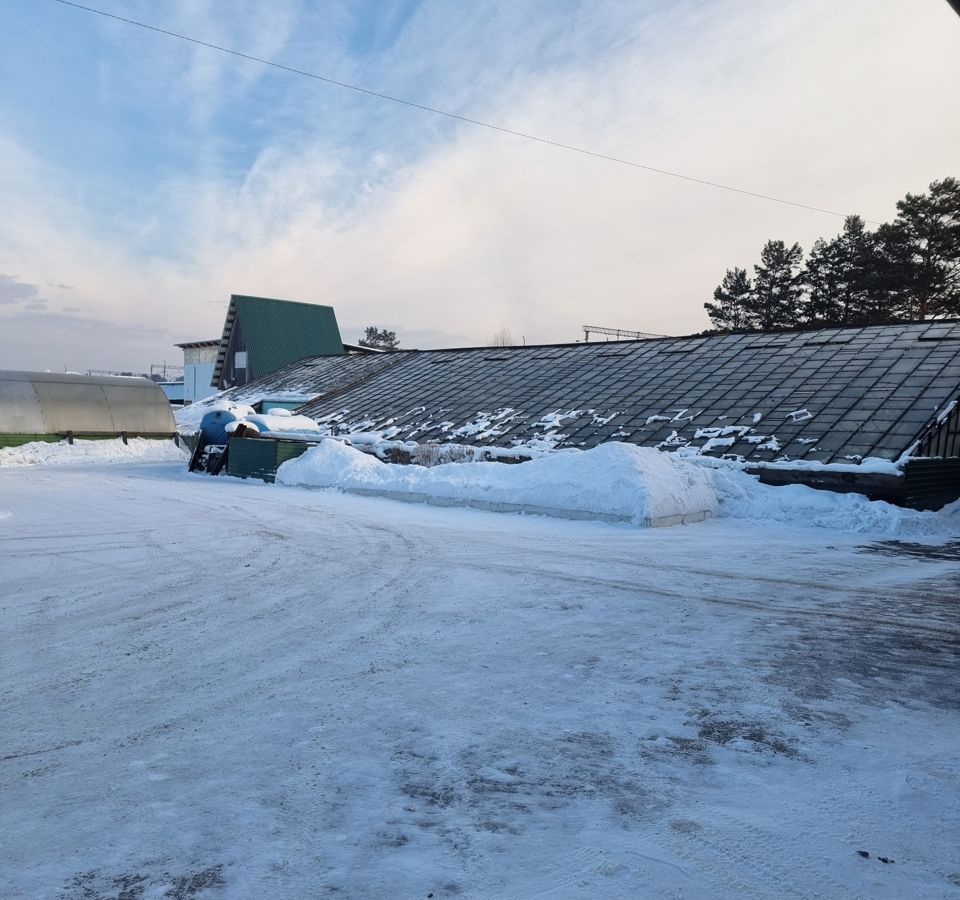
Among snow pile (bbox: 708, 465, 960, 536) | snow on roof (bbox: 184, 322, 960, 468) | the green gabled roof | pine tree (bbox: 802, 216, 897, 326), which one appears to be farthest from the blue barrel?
pine tree (bbox: 802, 216, 897, 326)

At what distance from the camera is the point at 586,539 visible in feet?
36.1

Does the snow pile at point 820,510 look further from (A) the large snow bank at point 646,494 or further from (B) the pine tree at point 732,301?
(B) the pine tree at point 732,301

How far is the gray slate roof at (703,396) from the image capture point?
Answer: 15969 mm

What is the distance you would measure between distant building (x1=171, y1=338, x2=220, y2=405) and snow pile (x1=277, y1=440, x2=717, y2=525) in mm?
38613

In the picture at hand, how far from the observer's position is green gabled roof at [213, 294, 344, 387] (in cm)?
4206

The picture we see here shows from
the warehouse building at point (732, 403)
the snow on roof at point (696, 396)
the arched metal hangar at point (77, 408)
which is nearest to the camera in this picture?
the warehouse building at point (732, 403)

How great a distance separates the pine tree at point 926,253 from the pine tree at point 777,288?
627 centimetres

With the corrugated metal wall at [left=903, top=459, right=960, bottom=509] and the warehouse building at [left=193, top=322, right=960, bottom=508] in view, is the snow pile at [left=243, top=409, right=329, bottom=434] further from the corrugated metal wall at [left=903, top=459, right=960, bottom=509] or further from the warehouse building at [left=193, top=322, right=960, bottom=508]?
the corrugated metal wall at [left=903, top=459, right=960, bottom=509]

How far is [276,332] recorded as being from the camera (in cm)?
4334

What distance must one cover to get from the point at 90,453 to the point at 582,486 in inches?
754

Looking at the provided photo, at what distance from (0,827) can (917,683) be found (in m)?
5.41

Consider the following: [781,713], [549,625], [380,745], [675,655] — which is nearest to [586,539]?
[549,625]

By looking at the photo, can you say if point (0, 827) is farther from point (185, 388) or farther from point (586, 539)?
point (185, 388)

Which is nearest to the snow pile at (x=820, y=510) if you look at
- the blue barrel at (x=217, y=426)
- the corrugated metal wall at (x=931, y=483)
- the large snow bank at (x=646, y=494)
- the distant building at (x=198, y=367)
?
the large snow bank at (x=646, y=494)
